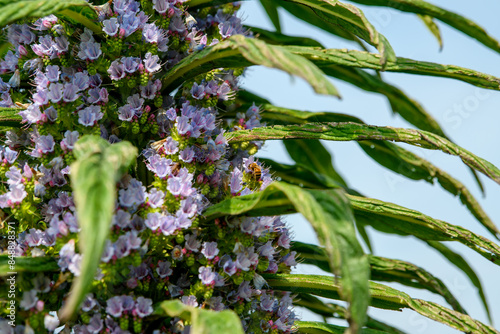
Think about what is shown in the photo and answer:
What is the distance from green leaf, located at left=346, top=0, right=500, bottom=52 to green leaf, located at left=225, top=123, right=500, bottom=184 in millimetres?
374

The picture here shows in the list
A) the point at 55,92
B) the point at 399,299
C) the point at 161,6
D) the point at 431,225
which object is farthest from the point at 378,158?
the point at 55,92

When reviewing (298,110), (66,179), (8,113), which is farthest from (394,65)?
(8,113)

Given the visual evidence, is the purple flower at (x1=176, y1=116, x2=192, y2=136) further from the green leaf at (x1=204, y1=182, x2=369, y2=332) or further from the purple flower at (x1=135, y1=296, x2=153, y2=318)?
the purple flower at (x1=135, y1=296, x2=153, y2=318)

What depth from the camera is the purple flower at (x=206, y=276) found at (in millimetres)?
1765

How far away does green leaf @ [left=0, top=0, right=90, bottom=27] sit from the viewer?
151cm

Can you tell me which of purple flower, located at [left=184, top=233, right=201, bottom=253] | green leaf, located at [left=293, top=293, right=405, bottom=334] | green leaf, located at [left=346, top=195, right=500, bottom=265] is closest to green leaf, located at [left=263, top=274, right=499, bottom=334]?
green leaf, located at [left=346, top=195, right=500, bottom=265]

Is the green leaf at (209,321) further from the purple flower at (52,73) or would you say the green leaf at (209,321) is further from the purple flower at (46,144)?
the purple flower at (52,73)

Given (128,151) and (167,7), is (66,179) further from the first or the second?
(167,7)

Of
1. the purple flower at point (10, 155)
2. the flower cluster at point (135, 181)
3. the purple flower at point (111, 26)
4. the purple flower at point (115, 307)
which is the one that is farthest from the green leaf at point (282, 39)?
the purple flower at point (115, 307)

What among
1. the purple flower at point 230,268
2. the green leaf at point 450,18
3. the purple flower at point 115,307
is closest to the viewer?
the purple flower at point 115,307

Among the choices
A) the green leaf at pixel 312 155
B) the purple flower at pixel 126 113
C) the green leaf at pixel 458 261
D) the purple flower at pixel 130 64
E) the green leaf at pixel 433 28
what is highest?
the green leaf at pixel 433 28

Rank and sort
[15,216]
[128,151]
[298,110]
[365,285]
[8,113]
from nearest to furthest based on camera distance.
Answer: [365,285] → [128,151] → [15,216] → [8,113] → [298,110]

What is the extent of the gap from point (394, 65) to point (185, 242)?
96cm

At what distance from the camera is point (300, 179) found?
2686mm
